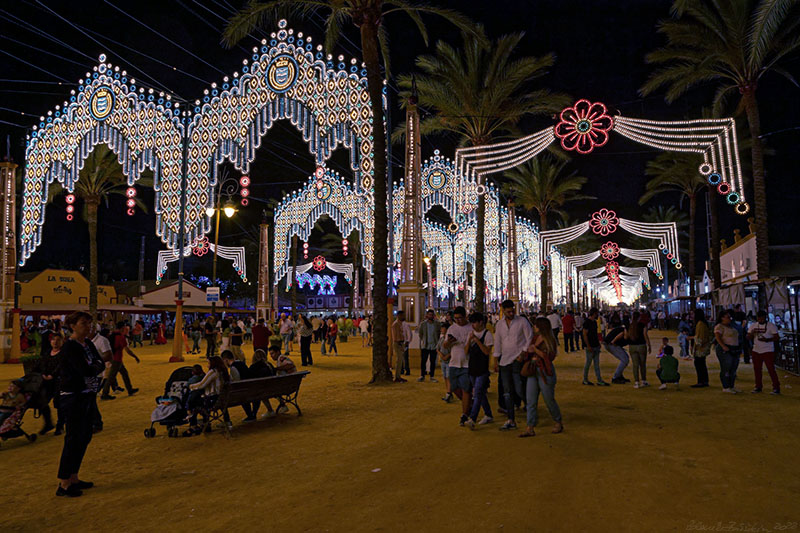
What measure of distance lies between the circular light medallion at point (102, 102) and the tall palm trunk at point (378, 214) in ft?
35.9

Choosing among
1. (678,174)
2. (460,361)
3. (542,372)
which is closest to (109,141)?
(460,361)

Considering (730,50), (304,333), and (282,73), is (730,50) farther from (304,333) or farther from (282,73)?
(304,333)

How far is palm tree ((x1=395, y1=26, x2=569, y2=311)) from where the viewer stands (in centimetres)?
2320

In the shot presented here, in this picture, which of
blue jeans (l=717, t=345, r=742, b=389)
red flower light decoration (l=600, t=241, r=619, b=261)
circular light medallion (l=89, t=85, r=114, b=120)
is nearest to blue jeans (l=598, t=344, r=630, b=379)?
blue jeans (l=717, t=345, r=742, b=389)

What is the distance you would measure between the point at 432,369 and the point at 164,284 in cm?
4307

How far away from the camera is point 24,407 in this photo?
8375 millimetres

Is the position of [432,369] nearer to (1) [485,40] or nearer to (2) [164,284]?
(1) [485,40]

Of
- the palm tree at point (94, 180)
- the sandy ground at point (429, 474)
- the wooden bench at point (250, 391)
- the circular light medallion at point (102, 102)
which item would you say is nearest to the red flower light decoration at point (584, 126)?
the sandy ground at point (429, 474)

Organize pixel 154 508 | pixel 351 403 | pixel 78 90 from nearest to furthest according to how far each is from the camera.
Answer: pixel 154 508 → pixel 351 403 → pixel 78 90

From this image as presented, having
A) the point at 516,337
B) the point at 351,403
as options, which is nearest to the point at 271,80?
the point at 351,403

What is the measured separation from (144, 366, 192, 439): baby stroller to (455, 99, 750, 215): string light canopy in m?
12.2

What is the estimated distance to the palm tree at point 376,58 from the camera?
1424cm

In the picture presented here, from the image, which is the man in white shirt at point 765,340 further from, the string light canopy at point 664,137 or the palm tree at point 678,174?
the palm tree at point 678,174

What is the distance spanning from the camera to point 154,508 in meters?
5.27
